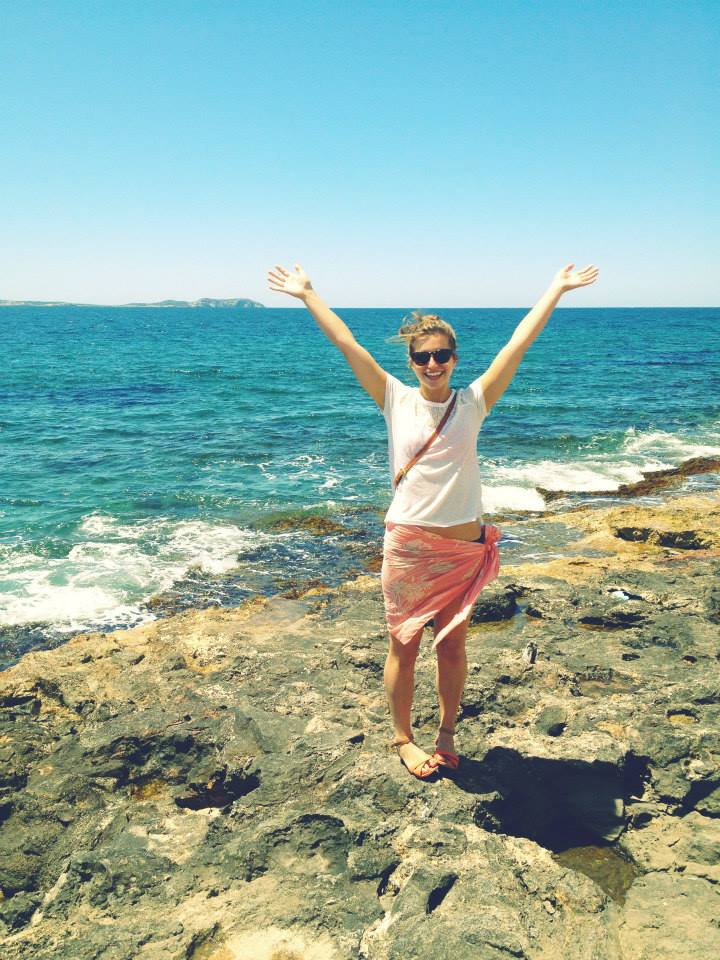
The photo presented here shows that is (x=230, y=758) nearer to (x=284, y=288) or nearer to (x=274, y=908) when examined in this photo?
(x=274, y=908)

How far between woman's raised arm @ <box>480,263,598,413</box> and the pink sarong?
784mm

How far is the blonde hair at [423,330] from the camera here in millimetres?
3326

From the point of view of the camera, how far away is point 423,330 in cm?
334

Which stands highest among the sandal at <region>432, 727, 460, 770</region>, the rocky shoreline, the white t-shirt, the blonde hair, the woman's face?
the blonde hair

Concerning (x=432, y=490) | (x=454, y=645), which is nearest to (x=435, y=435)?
(x=432, y=490)

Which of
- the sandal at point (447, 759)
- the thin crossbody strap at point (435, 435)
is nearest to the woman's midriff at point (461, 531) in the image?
the thin crossbody strap at point (435, 435)

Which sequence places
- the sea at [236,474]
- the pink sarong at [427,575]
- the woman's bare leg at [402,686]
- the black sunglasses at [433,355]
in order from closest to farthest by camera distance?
the black sunglasses at [433,355] → the pink sarong at [427,575] → the woman's bare leg at [402,686] → the sea at [236,474]

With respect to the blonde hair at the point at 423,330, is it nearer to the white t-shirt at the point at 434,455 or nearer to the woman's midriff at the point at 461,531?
the white t-shirt at the point at 434,455

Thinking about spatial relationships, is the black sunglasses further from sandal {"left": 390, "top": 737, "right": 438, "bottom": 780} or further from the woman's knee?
sandal {"left": 390, "top": 737, "right": 438, "bottom": 780}

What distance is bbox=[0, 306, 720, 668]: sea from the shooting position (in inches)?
409

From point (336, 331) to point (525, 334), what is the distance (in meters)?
0.98

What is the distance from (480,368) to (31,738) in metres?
43.3

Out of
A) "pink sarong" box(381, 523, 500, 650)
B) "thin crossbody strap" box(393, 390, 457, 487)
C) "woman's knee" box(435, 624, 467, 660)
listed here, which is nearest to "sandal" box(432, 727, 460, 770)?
"woman's knee" box(435, 624, 467, 660)

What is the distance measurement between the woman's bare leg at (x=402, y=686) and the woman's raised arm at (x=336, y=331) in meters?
1.36
